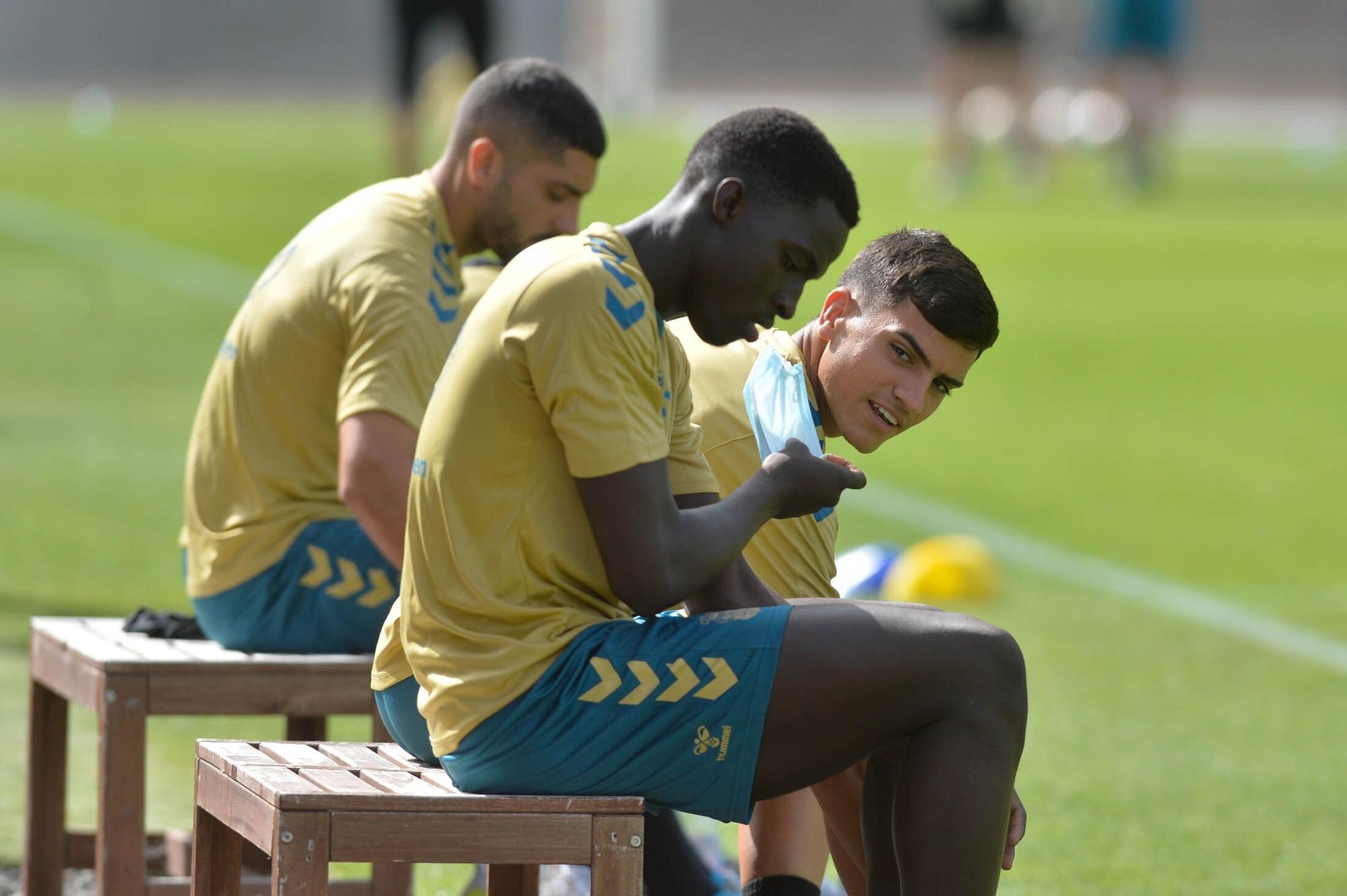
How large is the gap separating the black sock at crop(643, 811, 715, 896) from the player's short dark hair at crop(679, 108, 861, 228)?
1418 mm

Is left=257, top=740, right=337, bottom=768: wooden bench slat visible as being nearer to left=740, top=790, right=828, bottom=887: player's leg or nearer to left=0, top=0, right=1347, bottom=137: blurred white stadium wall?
left=740, top=790, right=828, bottom=887: player's leg

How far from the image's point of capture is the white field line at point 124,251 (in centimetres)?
1766

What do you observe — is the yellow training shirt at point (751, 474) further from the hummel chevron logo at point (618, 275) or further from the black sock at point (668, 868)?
the hummel chevron logo at point (618, 275)

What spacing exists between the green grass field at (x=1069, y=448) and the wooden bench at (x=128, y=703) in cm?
51

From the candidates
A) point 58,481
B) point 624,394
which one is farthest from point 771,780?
point 58,481

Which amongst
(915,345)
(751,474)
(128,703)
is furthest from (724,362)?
(128,703)

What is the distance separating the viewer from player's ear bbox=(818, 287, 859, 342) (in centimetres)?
386

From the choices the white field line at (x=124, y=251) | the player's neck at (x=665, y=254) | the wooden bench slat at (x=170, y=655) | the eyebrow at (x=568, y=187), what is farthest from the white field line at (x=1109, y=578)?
the white field line at (x=124, y=251)

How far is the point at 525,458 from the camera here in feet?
11.0

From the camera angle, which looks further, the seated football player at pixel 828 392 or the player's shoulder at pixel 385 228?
the player's shoulder at pixel 385 228

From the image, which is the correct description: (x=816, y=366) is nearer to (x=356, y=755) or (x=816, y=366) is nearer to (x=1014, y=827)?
(x=1014, y=827)

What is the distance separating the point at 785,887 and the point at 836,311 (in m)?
1.05

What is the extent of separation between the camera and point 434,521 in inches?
133

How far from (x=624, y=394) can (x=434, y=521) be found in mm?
366
